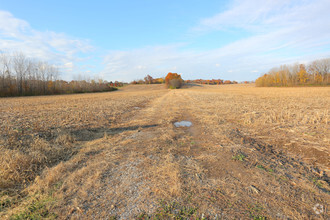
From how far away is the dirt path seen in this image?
8.57ft

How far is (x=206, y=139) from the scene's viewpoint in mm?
6086

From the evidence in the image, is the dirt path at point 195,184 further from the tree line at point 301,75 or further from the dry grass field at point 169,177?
the tree line at point 301,75

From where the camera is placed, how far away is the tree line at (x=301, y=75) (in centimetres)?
5875

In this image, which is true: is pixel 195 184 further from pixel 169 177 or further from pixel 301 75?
pixel 301 75

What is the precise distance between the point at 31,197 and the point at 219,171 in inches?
156

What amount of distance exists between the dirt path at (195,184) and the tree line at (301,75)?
76207mm

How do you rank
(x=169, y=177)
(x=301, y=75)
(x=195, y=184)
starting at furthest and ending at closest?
1. (x=301, y=75)
2. (x=169, y=177)
3. (x=195, y=184)

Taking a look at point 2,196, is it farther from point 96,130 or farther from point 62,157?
point 96,130

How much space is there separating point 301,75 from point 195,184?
81.1 meters

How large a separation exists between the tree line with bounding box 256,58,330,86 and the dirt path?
76.2 metres

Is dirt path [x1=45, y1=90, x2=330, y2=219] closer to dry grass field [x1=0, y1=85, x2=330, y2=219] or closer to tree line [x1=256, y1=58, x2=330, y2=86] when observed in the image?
dry grass field [x1=0, y1=85, x2=330, y2=219]

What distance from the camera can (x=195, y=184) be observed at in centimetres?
327

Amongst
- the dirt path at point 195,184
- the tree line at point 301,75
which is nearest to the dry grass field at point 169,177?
the dirt path at point 195,184

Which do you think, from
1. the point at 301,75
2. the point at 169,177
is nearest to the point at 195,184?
the point at 169,177
